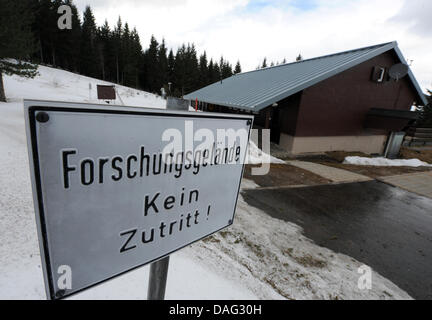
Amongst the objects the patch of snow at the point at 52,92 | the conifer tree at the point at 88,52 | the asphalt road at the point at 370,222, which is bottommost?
the asphalt road at the point at 370,222

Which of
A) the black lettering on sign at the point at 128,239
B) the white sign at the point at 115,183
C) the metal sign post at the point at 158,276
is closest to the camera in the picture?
the white sign at the point at 115,183

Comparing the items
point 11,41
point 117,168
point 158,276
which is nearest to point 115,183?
point 117,168

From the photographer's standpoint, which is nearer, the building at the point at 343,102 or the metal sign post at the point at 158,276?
the metal sign post at the point at 158,276

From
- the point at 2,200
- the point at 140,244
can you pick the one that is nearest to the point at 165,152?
the point at 140,244

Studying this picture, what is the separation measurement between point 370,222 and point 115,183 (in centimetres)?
658

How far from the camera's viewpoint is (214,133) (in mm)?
1182

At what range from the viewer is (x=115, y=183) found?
2.84ft

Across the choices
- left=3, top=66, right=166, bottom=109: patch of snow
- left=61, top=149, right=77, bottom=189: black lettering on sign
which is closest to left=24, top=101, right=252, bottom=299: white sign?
left=61, top=149, right=77, bottom=189: black lettering on sign

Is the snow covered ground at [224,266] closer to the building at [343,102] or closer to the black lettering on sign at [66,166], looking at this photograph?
the black lettering on sign at [66,166]

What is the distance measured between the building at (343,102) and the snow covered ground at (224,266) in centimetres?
842

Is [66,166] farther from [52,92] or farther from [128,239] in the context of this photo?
[52,92]

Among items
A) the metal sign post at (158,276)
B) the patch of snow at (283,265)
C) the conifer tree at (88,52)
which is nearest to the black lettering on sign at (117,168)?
the metal sign post at (158,276)

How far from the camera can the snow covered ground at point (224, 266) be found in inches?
82.4

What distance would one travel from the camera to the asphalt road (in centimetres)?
385
